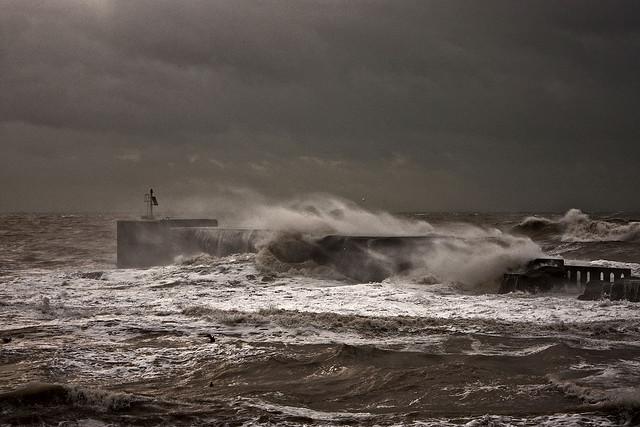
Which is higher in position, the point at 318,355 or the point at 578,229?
the point at 578,229

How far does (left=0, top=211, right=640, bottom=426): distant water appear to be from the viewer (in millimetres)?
4348

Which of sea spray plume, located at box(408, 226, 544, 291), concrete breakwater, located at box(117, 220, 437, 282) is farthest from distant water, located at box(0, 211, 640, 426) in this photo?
concrete breakwater, located at box(117, 220, 437, 282)

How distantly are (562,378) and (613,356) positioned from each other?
40.8 inches

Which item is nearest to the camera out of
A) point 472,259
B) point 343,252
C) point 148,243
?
point 472,259

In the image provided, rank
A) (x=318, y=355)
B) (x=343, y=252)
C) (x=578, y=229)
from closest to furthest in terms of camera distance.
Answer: (x=318, y=355) < (x=343, y=252) < (x=578, y=229)

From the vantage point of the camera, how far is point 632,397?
14.4 ft

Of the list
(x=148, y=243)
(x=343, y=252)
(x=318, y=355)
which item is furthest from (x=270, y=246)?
(x=318, y=355)

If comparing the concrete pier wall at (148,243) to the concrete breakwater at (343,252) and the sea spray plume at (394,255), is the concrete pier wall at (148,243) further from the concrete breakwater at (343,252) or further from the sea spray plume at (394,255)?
the sea spray plume at (394,255)

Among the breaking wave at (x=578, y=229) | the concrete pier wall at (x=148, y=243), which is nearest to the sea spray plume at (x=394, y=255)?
the concrete pier wall at (x=148, y=243)

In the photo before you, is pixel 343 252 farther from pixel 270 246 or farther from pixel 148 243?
pixel 148 243

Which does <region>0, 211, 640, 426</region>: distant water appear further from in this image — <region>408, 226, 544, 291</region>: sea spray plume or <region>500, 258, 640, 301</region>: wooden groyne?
<region>500, 258, 640, 301</region>: wooden groyne

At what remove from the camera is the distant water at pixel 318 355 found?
14.3 feet

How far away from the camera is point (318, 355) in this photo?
19.6ft

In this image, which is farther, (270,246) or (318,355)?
(270,246)
